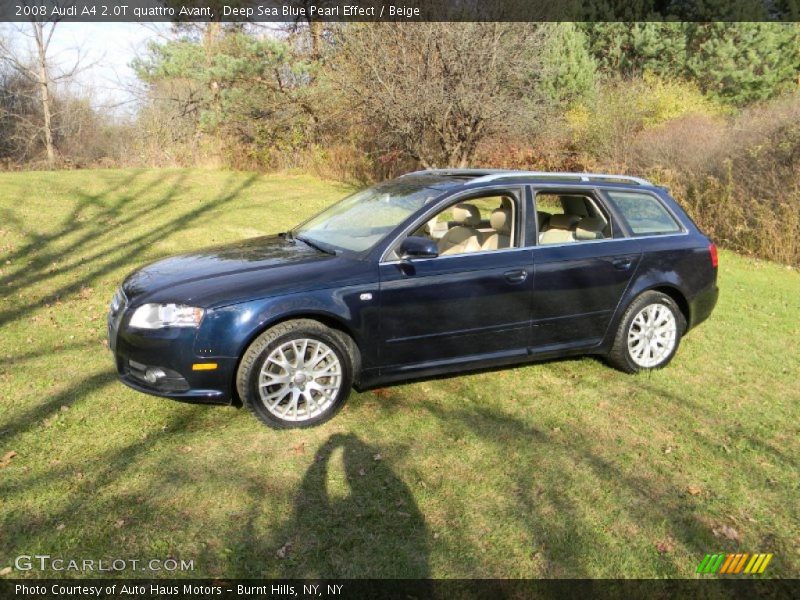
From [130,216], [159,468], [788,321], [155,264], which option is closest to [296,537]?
[159,468]

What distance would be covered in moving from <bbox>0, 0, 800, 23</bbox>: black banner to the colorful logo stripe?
16.3 m

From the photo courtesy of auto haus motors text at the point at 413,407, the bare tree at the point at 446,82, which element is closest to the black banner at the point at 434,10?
the bare tree at the point at 446,82

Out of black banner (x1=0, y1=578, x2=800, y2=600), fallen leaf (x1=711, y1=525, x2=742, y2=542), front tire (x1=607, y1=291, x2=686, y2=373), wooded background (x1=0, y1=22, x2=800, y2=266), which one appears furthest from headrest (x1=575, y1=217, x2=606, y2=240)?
wooded background (x1=0, y1=22, x2=800, y2=266)

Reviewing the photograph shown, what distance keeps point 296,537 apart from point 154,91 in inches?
1210

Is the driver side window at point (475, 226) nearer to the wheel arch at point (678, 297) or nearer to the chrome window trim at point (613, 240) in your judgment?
the chrome window trim at point (613, 240)

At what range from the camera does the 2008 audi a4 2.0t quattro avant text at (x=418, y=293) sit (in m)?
4.04

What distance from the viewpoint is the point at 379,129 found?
19438 millimetres

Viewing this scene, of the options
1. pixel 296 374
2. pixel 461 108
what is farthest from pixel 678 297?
pixel 461 108

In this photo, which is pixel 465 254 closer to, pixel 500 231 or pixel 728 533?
pixel 500 231

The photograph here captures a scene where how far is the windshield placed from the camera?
474 centimetres

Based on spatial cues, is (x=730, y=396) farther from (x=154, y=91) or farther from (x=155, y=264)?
(x=154, y=91)

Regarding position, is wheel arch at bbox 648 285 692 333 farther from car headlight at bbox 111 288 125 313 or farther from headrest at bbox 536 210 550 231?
car headlight at bbox 111 288 125 313

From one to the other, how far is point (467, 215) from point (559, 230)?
31.6 inches

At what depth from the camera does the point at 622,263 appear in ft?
17.0
